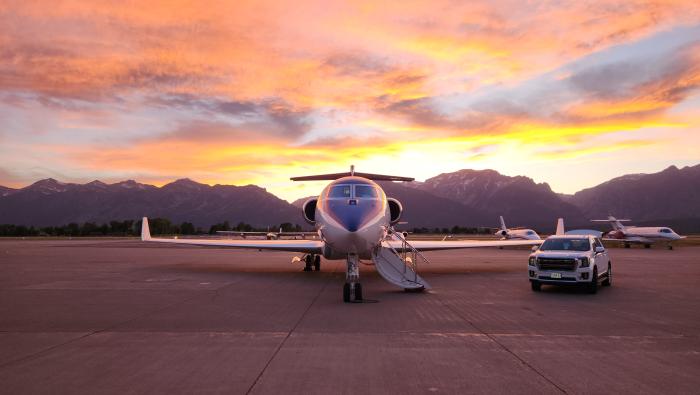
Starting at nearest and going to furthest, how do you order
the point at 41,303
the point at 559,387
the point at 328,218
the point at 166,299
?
the point at 559,387 < the point at 41,303 < the point at 166,299 < the point at 328,218

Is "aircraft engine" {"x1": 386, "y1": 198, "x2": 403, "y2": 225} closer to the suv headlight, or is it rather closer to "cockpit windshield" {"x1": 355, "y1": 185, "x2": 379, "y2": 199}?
"cockpit windshield" {"x1": 355, "y1": 185, "x2": 379, "y2": 199}

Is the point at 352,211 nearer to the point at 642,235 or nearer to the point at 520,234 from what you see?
the point at 520,234

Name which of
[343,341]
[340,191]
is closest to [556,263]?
[340,191]

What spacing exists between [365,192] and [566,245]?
6.83 metres

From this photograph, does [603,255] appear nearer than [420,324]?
No

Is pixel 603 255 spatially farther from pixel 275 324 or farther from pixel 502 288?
pixel 275 324

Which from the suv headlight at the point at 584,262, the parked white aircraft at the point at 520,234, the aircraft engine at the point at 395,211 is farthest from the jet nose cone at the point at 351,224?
the parked white aircraft at the point at 520,234

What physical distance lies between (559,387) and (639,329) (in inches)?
178

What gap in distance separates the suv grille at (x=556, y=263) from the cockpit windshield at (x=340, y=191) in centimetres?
592

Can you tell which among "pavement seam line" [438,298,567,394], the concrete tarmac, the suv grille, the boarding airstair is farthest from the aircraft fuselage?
the suv grille

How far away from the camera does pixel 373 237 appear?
13242mm

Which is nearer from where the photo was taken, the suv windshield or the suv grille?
the suv grille

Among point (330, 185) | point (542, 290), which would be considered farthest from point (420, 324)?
point (542, 290)

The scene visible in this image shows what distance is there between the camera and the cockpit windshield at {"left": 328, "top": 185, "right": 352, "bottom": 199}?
14.0m
